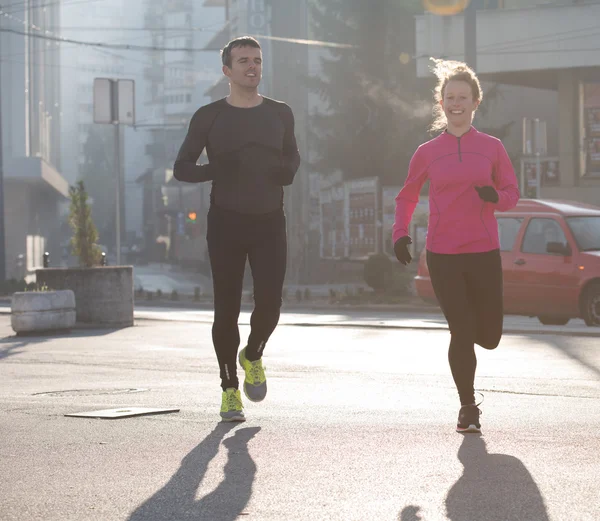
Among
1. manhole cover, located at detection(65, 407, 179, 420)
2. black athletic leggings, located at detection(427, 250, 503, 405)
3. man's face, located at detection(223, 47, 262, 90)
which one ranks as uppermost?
man's face, located at detection(223, 47, 262, 90)

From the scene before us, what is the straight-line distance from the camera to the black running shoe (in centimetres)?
677

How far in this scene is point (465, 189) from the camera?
7062 mm

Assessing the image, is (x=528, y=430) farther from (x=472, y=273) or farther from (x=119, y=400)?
(x=119, y=400)

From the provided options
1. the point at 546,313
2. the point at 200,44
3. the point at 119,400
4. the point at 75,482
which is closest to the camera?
the point at 75,482

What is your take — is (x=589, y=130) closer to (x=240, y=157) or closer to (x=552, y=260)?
(x=552, y=260)

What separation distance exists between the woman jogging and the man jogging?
2.35ft

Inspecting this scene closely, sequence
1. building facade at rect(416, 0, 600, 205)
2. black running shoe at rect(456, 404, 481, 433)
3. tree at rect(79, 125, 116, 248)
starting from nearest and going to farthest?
1. black running shoe at rect(456, 404, 481, 433)
2. building facade at rect(416, 0, 600, 205)
3. tree at rect(79, 125, 116, 248)

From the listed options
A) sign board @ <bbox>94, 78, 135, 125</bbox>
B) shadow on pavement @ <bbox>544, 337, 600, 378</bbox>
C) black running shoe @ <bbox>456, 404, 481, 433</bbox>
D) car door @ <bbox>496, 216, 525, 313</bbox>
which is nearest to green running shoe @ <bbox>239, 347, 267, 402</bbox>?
black running shoe @ <bbox>456, 404, 481, 433</bbox>

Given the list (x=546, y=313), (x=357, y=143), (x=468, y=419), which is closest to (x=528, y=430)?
(x=468, y=419)

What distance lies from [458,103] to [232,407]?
6.45ft

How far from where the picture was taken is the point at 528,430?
22.5 ft

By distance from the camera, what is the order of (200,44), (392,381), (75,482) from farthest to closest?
Answer: (200,44) → (392,381) → (75,482)

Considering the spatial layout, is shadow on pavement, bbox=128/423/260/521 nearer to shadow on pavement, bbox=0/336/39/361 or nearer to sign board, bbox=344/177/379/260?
shadow on pavement, bbox=0/336/39/361

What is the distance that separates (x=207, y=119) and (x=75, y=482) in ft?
8.37
